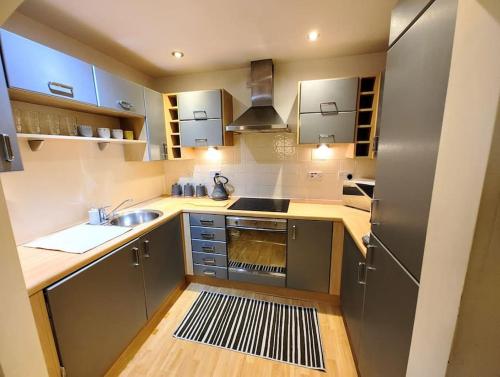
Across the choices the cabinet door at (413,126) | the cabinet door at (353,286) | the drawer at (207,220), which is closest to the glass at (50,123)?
the drawer at (207,220)

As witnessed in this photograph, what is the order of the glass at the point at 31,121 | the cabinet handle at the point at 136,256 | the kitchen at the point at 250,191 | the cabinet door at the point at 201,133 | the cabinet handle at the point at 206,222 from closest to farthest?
1. the kitchen at the point at 250,191
2. the glass at the point at 31,121
3. the cabinet handle at the point at 136,256
4. the cabinet handle at the point at 206,222
5. the cabinet door at the point at 201,133

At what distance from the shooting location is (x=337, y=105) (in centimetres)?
186

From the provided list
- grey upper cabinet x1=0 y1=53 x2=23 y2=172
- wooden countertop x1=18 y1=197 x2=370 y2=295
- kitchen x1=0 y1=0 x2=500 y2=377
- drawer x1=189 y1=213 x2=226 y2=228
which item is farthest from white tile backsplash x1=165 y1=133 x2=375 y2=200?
grey upper cabinet x1=0 y1=53 x2=23 y2=172

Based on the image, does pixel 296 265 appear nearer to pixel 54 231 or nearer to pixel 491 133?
pixel 491 133

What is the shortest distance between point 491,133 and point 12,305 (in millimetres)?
1112

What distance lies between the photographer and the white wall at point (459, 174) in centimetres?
37

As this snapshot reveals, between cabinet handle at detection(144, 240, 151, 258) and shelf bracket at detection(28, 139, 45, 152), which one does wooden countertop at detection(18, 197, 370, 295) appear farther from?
shelf bracket at detection(28, 139, 45, 152)

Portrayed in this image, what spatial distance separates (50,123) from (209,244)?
1578 mm

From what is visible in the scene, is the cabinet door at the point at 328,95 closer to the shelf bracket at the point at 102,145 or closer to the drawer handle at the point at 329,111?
the drawer handle at the point at 329,111

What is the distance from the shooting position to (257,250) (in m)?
2.10

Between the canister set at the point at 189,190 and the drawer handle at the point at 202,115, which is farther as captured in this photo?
the canister set at the point at 189,190

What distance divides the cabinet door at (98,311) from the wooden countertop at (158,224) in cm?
5

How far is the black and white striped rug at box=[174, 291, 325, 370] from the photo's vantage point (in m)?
1.53

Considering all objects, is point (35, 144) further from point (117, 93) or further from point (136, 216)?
point (136, 216)
